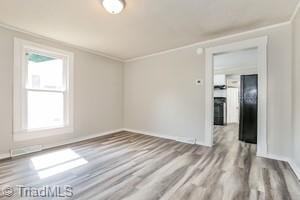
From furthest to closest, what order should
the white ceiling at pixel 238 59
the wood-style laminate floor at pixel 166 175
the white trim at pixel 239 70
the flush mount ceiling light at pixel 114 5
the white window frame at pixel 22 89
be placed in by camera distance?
the white trim at pixel 239 70 < the white ceiling at pixel 238 59 < the white window frame at pixel 22 89 < the flush mount ceiling light at pixel 114 5 < the wood-style laminate floor at pixel 166 175

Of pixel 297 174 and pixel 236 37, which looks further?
pixel 236 37

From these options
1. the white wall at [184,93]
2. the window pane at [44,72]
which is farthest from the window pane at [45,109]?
the white wall at [184,93]

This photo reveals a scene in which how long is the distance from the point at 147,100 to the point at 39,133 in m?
2.78

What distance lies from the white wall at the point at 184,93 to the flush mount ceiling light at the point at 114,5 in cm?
222

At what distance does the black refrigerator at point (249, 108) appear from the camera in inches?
156

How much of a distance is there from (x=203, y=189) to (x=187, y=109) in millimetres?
2244

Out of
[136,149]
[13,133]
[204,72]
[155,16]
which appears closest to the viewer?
[155,16]

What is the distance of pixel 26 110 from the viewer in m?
3.16

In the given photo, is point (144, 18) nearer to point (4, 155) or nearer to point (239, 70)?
point (4, 155)

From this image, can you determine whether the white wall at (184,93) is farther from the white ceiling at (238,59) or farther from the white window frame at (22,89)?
the white window frame at (22,89)

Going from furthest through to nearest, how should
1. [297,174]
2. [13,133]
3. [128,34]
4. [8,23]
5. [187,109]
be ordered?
[187,109] < [128,34] < [13,133] < [8,23] < [297,174]

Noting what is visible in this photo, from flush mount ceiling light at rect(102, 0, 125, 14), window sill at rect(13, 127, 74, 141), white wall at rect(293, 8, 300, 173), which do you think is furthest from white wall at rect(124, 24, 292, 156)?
Result: flush mount ceiling light at rect(102, 0, 125, 14)

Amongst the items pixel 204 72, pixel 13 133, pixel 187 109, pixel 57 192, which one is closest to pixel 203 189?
pixel 57 192

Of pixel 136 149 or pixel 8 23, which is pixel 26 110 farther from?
pixel 136 149
